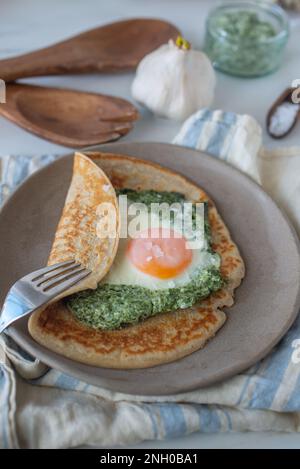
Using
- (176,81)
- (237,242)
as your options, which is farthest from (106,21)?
(237,242)

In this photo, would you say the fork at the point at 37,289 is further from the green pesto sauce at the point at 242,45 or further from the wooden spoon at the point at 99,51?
the green pesto sauce at the point at 242,45

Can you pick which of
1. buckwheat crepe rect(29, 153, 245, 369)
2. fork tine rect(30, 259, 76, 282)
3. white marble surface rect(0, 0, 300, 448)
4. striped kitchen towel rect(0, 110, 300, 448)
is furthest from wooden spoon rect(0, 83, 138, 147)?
striped kitchen towel rect(0, 110, 300, 448)

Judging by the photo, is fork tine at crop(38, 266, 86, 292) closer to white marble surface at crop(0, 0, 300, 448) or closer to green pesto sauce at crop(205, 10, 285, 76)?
white marble surface at crop(0, 0, 300, 448)

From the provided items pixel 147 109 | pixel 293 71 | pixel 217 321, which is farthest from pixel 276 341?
pixel 293 71

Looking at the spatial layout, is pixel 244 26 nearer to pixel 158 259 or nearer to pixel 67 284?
pixel 158 259

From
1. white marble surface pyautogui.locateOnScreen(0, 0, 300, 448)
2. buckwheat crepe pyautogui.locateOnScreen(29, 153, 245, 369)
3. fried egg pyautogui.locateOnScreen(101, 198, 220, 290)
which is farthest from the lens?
white marble surface pyautogui.locateOnScreen(0, 0, 300, 448)

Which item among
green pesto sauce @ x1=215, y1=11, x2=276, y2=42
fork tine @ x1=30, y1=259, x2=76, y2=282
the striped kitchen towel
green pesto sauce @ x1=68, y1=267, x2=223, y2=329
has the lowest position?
the striped kitchen towel
